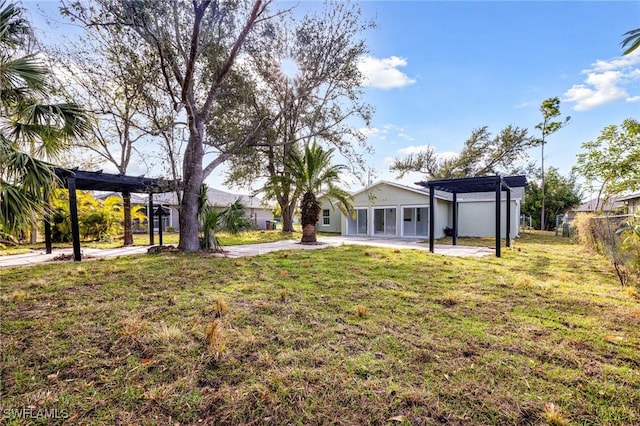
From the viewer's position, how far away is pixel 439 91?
1185 centimetres

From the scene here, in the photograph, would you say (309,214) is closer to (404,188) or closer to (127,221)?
(404,188)

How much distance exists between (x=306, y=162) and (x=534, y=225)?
25.5 m

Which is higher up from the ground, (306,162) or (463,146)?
(463,146)

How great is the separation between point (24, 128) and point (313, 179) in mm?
9071

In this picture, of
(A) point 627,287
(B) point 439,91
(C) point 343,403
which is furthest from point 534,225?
(C) point 343,403

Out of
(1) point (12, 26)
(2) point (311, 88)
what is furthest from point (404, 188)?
(1) point (12, 26)

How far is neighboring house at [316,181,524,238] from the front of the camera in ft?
57.2

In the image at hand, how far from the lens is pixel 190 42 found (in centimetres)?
850

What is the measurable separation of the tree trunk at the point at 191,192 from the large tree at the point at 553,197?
27.7 meters

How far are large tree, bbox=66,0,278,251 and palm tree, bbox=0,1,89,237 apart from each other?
6.42 feet

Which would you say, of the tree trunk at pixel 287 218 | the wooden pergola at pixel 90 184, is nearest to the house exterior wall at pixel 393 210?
the tree trunk at pixel 287 218

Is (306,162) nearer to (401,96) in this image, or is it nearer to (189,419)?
(401,96)

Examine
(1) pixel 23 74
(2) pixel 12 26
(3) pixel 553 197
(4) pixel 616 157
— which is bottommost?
(3) pixel 553 197

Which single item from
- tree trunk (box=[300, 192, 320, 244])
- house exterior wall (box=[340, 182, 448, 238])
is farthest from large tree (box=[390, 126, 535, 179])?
tree trunk (box=[300, 192, 320, 244])
